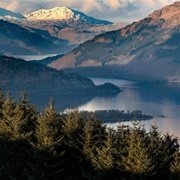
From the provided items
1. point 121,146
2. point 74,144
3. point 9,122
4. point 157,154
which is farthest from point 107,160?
point 9,122

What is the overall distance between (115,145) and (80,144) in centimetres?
346

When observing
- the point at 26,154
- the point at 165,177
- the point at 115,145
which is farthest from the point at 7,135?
the point at 165,177

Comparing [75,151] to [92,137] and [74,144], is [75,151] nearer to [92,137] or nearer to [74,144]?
[74,144]

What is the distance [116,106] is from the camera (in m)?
189

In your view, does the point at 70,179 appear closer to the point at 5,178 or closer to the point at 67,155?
the point at 67,155

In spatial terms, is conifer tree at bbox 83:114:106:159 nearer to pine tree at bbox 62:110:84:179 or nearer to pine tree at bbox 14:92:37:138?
pine tree at bbox 62:110:84:179

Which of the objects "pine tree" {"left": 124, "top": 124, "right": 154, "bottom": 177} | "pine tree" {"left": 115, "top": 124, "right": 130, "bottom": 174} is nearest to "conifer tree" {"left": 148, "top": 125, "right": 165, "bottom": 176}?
"pine tree" {"left": 124, "top": 124, "right": 154, "bottom": 177}

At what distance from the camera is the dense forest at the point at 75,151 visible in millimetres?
32312

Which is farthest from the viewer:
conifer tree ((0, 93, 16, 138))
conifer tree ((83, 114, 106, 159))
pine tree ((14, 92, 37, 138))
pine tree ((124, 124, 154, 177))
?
pine tree ((14, 92, 37, 138))

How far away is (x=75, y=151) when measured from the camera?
35781 millimetres

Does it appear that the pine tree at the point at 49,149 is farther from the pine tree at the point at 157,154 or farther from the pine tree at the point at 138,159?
the pine tree at the point at 157,154

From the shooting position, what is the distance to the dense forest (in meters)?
32.3

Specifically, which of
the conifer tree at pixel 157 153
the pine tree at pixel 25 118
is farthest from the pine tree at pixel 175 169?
the pine tree at pixel 25 118

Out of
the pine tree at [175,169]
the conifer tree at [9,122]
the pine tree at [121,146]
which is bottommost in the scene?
the pine tree at [175,169]
